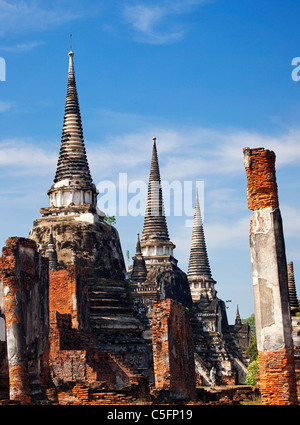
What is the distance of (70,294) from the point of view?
28.7m

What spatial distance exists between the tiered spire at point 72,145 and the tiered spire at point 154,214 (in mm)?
14118

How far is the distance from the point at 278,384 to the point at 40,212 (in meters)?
25.6

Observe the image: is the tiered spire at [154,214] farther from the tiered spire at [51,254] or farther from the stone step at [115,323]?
the stone step at [115,323]

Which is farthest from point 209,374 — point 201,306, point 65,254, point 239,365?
point 201,306

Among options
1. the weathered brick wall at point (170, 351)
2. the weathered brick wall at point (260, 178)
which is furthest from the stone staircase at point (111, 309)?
the weathered brick wall at point (260, 178)

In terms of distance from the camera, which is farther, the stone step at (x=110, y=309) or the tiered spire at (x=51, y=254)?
the tiered spire at (x=51, y=254)

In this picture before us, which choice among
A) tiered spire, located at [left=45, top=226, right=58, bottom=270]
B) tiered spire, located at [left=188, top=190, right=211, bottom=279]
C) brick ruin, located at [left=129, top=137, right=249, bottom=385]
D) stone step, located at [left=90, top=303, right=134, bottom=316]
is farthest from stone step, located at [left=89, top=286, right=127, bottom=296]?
tiered spire, located at [left=188, top=190, right=211, bottom=279]

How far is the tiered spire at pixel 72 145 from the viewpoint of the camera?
38.4 m

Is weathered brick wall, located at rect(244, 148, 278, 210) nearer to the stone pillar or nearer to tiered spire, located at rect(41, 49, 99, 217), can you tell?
the stone pillar

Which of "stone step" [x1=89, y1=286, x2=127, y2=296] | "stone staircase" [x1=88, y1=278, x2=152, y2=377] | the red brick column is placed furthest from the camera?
"stone step" [x1=89, y1=286, x2=127, y2=296]

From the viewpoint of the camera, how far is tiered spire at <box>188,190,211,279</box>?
62.1m

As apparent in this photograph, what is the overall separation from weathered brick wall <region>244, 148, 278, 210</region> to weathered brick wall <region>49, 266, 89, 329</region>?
48.6ft

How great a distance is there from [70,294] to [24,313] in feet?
29.3

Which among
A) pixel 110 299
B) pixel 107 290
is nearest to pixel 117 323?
pixel 110 299
